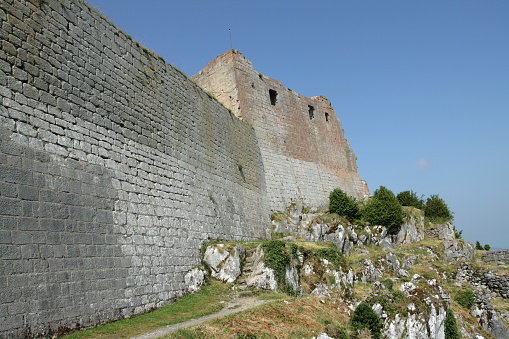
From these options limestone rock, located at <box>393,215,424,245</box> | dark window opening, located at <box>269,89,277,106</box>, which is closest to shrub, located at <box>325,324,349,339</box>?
limestone rock, located at <box>393,215,424,245</box>

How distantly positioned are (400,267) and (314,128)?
10.3 meters

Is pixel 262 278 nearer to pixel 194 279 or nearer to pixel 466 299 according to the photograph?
pixel 194 279

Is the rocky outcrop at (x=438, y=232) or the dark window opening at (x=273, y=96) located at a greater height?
the dark window opening at (x=273, y=96)

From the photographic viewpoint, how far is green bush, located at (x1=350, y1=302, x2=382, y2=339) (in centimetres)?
1117

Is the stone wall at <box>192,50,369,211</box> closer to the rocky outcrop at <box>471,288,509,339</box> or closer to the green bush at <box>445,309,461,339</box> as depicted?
the green bush at <box>445,309,461,339</box>

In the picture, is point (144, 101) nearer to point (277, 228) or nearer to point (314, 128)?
point (277, 228)

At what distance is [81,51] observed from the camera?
9.98m

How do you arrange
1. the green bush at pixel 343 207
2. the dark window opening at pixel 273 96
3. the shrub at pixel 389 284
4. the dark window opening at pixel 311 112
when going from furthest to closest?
the dark window opening at pixel 311 112, the dark window opening at pixel 273 96, the green bush at pixel 343 207, the shrub at pixel 389 284

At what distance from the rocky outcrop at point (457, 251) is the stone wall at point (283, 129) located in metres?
6.73

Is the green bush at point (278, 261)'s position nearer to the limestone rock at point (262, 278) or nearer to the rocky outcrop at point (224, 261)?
the limestone rock at point (262, 278)

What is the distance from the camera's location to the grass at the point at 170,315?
807 centimetres

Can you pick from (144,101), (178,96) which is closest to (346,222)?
(178,96)

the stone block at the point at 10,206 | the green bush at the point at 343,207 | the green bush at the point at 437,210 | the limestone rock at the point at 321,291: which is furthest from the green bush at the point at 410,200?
the stone block at the point at 10,206

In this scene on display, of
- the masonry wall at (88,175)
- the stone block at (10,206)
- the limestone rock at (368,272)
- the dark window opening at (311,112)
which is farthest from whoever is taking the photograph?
the dark window opening at (311,112)
